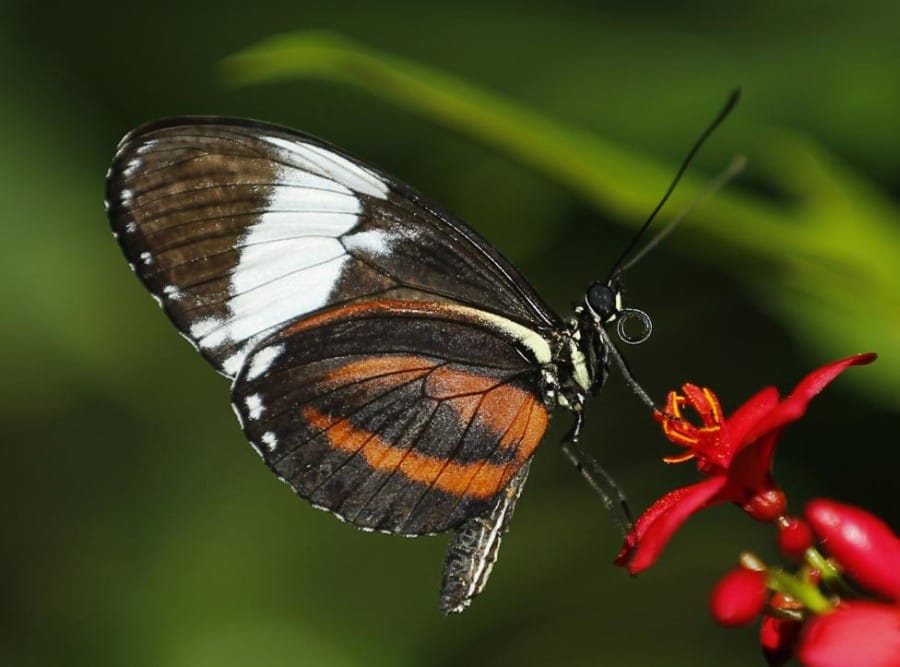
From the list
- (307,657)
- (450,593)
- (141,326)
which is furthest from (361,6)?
(450,593)

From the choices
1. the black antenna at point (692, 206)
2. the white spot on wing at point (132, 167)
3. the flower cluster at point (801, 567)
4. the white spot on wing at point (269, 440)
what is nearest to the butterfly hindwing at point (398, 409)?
the white spot on wing at point (269, 440)

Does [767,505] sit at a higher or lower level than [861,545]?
lower

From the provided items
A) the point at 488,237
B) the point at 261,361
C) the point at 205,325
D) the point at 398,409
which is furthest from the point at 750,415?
the point at 488,237

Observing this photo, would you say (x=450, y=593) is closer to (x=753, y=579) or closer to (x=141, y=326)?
(x=753, y=579)

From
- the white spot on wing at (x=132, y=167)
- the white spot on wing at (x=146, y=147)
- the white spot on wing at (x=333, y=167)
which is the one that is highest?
the white spot on wing at (x=146, y=147)

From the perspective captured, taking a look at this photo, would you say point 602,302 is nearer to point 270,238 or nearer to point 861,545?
point 270,238

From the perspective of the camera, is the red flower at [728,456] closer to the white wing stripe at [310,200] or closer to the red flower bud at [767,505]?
the red flower bud at [767,505]
